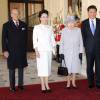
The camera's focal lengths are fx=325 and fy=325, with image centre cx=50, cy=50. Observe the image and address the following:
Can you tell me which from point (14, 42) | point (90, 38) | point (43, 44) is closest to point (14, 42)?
point (14, 42)

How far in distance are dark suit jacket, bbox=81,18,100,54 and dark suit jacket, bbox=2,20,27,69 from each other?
4.03 feet

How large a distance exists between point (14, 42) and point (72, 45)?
1.15 metres

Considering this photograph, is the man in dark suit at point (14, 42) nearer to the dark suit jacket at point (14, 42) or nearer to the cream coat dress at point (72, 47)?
the dark suit jacket at point (14, 42)

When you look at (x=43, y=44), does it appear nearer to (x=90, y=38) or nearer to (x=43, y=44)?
(x=43, y=44)

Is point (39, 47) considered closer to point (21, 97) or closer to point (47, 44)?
point (47, 44)

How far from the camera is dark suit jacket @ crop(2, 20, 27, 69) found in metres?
6.26

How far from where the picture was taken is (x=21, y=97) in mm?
5996

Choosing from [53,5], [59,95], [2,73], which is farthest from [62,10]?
[59,95]

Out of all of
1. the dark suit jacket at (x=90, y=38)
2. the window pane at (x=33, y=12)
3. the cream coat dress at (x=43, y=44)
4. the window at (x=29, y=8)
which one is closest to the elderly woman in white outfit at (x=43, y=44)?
the cream coat dress at (x=43, y=44)

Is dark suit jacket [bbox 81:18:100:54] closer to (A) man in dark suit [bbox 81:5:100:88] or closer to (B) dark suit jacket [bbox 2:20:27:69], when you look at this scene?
(A) man in dark suit [bbox 81:5:100:88]

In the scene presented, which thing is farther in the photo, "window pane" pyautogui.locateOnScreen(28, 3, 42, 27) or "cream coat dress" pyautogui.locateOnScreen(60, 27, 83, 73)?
"window pane" pyautogui.locateOnScreen(28, 3, 42, 27)

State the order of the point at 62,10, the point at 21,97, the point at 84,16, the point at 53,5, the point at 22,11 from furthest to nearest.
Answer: the point at 22,11 → the point at 53,5 → the point at 62,10 → the point at 84,16 → the point at 21,97

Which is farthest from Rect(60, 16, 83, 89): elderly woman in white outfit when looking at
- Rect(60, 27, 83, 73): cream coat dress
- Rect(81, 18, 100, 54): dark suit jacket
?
Rect(81, 18, 100, 54): dark suit jacket

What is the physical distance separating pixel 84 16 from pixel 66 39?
2.35 metres
